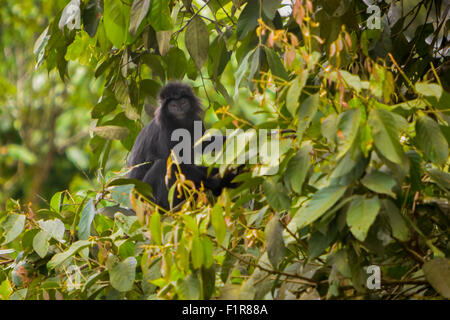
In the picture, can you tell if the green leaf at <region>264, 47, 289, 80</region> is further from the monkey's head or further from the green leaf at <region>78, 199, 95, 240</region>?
the monkey's head

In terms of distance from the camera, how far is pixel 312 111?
164 centimetres

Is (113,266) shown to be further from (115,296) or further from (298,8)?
(298,8)

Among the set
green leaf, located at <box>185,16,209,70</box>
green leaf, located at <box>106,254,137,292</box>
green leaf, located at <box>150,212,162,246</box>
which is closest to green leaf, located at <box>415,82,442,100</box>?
green leaf, located at <box>150,212,162,246</box>

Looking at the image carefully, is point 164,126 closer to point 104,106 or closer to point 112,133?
point 104,106

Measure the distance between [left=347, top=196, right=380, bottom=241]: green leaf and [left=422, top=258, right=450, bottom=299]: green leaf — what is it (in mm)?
292

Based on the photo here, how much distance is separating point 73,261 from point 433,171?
1.43 metres

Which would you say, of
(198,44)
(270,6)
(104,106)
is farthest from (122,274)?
(104,106)

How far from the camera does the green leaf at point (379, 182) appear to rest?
149 cm

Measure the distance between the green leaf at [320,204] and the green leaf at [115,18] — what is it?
1.38 meters

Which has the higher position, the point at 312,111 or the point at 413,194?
the point at 312,111

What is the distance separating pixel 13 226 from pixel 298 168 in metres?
1.20

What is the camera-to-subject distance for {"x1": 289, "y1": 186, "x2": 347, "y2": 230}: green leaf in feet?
5.01

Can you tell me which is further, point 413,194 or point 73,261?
point 73,261
